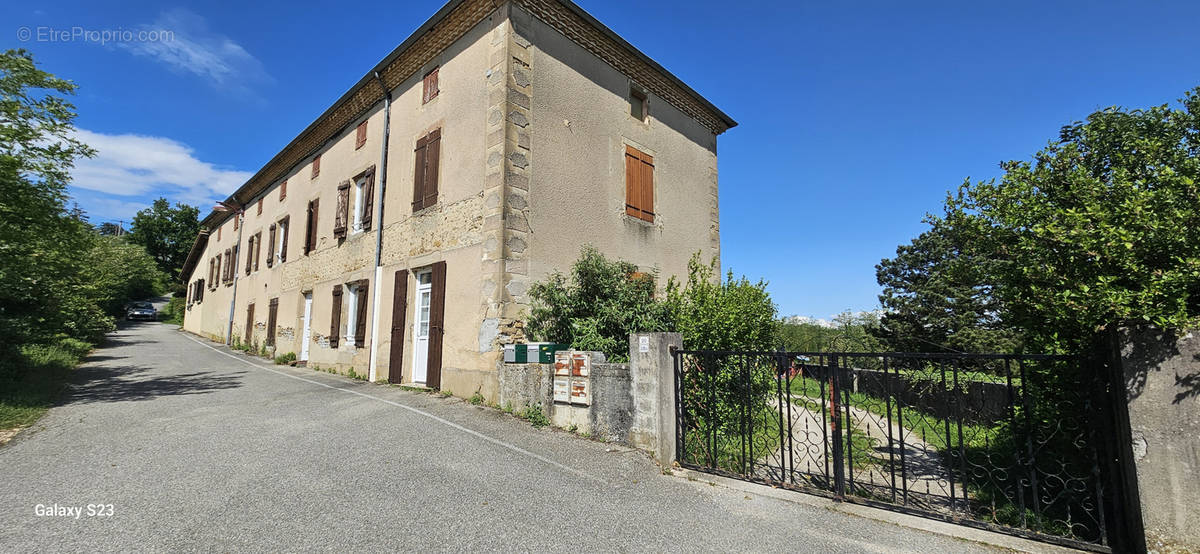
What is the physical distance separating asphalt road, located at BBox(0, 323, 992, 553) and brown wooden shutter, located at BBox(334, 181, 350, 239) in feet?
19.9

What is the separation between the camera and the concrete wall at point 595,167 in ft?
27.4

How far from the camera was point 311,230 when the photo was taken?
45.3 ft

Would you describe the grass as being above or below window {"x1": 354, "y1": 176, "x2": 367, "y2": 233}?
below

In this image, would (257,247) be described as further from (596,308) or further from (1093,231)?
(1093,231)

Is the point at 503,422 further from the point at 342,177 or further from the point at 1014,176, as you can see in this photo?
the point at 342,177

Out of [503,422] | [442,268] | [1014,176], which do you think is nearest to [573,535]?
[503,422]

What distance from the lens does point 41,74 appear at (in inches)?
269

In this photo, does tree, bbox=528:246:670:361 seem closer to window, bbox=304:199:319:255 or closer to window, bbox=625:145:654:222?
window, bbox=625:145:654:222

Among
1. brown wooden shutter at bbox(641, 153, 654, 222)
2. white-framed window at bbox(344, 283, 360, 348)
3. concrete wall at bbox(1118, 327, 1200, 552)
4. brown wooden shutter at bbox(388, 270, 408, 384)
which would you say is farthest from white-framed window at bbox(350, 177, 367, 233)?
→ concrete wall at bbox(1118, 327, 1200, 552)

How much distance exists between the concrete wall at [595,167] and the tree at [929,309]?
12.6 meters

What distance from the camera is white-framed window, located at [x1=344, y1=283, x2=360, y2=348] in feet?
36.5

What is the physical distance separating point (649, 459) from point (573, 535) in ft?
5.97

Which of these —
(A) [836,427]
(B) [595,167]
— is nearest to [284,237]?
(B) [595,167]

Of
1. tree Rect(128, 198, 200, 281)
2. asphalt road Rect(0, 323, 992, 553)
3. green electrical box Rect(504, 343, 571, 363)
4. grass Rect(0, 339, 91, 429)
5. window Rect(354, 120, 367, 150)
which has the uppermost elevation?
tree Rect(128, 198, 200, 281)
